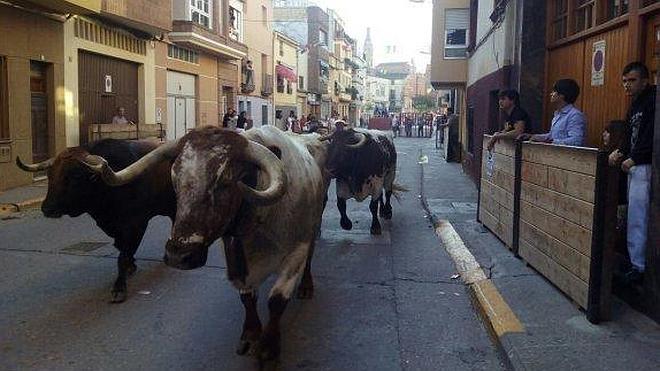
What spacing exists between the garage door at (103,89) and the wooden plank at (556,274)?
42.6 feet

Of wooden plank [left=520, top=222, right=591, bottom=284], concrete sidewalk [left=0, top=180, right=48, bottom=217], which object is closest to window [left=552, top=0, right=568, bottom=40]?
wooden plank [left=520, top=222, right=591, bottom=284]

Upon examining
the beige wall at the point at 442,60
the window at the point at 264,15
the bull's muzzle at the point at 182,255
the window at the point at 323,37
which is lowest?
the bull's muzzle at the point at 182,255

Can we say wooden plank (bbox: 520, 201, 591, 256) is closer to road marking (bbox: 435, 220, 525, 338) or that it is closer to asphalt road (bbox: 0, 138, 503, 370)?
road marking (bbox: 435, 220, 525, 338)

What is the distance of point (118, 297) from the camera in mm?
5609

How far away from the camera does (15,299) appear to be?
5.56m

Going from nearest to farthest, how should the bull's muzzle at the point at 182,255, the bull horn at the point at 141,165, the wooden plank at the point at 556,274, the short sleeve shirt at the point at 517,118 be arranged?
the bull's muzzle at the point at 182,255
the bull horn at the point at 141,165
the wooden plank at the point at 556,274
the short sleeve shirt at the point at 517,118

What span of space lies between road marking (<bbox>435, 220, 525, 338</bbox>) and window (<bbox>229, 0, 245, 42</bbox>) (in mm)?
23164

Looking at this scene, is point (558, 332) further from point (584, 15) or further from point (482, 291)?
point (584, 15)

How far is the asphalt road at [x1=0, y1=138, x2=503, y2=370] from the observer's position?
171 inches

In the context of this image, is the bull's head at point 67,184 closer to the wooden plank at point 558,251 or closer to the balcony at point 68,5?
the wooden plank at point 558,251

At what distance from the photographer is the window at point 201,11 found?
2434 centimetres

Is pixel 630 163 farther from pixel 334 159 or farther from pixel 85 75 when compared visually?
pixel 85 75

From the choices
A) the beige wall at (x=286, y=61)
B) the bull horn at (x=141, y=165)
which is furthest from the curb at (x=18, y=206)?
the beige wall at (x=286, y=61)

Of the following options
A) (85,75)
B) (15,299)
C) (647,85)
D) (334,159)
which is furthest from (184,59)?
(647,85)
